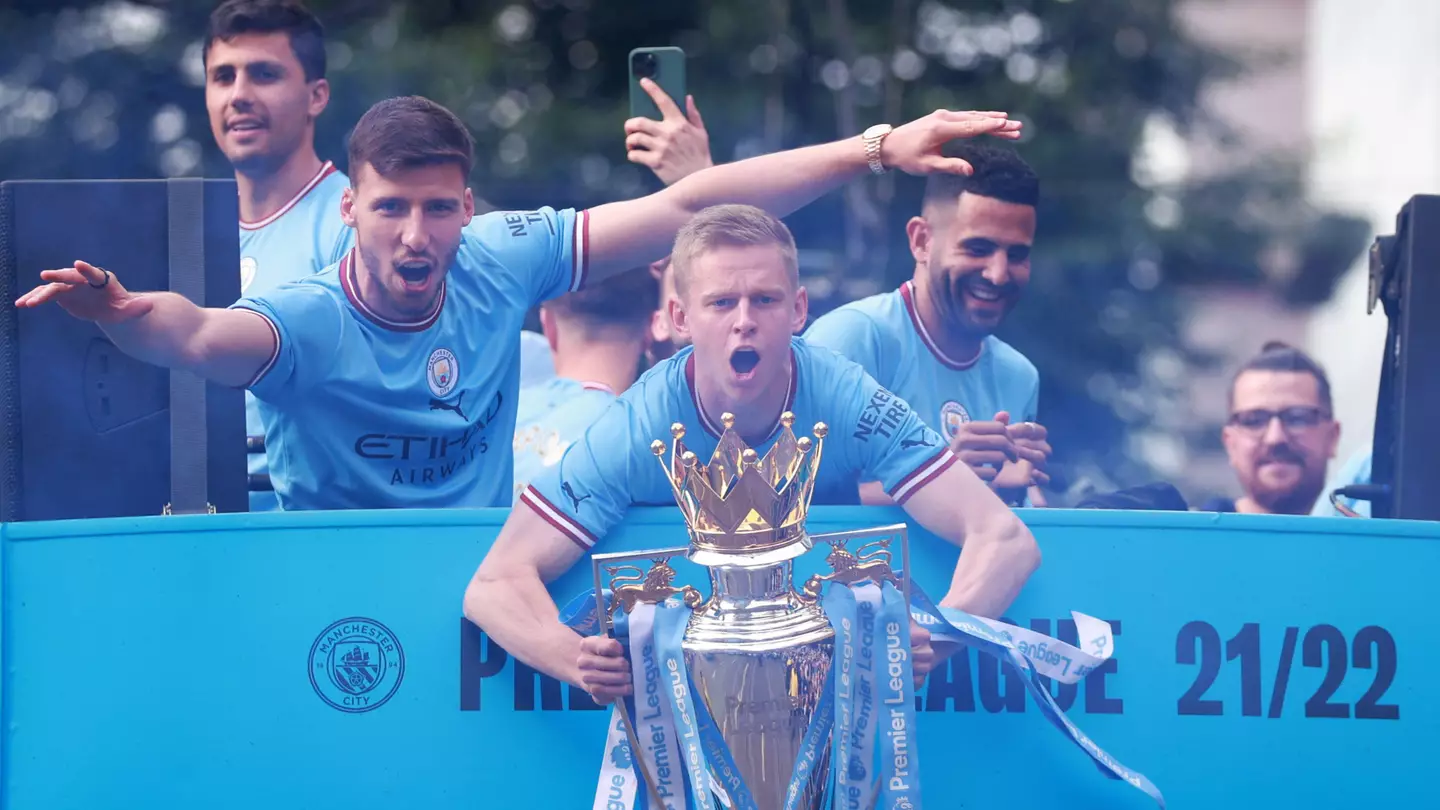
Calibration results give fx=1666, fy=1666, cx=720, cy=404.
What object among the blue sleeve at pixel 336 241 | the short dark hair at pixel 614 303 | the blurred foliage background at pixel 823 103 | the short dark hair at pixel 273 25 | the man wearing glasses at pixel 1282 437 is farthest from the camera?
the blurred foliage background at pixel 823 103

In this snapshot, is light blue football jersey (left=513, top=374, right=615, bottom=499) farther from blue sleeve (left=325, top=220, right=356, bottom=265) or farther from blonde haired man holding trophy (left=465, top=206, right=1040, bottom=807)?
blonde haired man holding trophy (left=465, top=206, right=1040, bottom=807)

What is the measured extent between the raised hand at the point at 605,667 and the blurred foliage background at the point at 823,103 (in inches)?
302

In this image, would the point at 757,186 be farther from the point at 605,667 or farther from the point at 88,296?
the point at 88,296

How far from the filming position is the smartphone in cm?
431

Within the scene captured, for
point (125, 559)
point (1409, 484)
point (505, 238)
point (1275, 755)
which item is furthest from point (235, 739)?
point (1409, 484)

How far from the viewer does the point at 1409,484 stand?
12.4 ft

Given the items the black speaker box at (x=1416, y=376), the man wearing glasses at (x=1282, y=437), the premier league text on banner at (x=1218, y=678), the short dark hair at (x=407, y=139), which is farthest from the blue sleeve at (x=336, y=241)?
the man wearing glasses at (x=1282, y=437)

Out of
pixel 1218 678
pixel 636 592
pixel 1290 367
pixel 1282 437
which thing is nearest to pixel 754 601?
pixel 636 592

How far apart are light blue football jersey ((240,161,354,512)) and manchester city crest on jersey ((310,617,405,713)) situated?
45.3 inches

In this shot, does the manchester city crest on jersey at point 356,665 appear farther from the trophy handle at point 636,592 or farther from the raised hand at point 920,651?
the raised hand at point 920,651

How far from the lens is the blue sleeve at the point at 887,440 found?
11.0ft

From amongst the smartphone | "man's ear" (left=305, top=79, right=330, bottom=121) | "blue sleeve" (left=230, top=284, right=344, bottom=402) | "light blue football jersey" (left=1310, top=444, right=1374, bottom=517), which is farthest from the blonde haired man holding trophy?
"light blue football jersey" (left=1310, top=444, right=1374, bottom=517)

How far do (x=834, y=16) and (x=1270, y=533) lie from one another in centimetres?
839

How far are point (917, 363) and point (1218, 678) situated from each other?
136 centimetres
